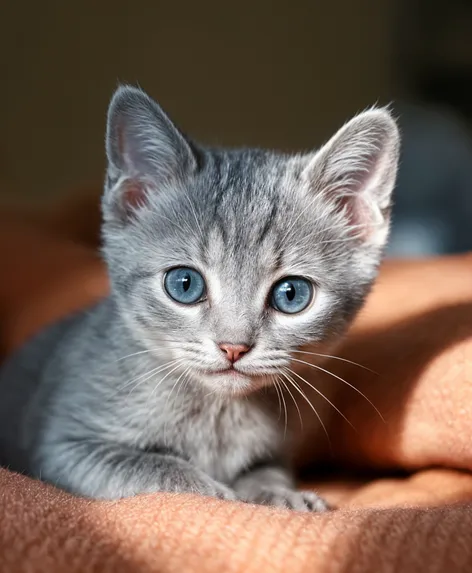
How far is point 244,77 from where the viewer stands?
11.6 feet

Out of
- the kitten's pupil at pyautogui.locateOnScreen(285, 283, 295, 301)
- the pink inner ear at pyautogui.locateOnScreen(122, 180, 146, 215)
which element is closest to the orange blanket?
the kitten's pupil at pyautogui.locateOnScreen(285, 283, 295, 301)

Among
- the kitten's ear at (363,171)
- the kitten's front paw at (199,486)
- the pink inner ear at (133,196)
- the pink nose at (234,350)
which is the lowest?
the kitten's front paw at (199,486)

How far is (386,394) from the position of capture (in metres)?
1.25

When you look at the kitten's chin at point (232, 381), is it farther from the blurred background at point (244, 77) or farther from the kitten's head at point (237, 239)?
the blurred background at point (244, 77)

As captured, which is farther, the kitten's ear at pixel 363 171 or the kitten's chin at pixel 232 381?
the kitten's ear at pixel 363 171

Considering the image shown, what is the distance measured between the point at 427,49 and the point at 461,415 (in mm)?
2968

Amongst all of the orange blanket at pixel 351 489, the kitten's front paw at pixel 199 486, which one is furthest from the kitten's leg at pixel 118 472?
Answer: the orange blanket at pixel 351 489

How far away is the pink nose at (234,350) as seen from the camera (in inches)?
38.4

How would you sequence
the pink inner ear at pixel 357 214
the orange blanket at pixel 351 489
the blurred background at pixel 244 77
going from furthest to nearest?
the blurred background at pixel 244 77, the pink inner ear at pixel 357 214, the orange blanket at pixel 351 489

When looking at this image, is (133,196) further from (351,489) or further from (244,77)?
(244,77)

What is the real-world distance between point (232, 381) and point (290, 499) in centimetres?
19

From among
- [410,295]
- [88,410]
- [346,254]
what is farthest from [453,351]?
[88,410]

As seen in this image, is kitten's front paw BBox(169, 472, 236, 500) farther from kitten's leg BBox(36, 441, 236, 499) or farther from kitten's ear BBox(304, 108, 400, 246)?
kitten's ear BBox(304, 108, 400, 246)

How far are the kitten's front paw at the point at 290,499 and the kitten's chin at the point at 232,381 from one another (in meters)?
0.16
